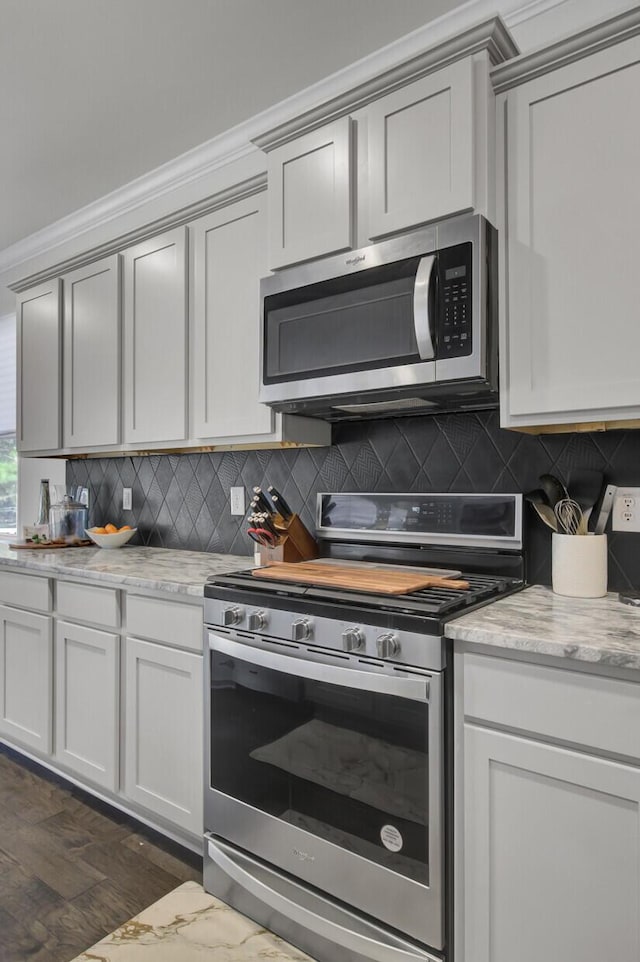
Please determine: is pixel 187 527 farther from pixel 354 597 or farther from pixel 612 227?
pixel 612 227

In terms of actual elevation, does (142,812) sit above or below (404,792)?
below

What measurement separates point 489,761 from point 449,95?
5.62 feet

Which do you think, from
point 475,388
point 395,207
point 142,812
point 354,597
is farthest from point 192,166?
point 142,812

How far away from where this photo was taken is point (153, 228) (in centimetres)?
257

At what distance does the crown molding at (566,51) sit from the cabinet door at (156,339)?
1.36m

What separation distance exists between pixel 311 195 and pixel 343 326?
0.45 meters

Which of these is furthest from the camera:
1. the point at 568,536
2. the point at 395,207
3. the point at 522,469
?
the point at 522,469

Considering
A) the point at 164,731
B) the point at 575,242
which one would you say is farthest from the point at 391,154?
the point at 164,731

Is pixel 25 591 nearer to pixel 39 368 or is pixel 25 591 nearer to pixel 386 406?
pixel 39 368

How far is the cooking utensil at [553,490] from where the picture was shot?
1.71m

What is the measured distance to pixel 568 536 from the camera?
162cm

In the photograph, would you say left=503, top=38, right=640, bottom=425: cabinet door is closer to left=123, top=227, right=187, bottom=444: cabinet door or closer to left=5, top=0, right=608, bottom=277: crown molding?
left=5, top=0, right=608, bottom=277: crown molding

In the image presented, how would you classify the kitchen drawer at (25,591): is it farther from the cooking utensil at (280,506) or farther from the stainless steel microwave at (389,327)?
the stainless steel microwave at (389,327)

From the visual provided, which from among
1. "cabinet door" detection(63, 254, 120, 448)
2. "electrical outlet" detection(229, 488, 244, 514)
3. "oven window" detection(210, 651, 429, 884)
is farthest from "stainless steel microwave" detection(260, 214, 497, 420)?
"cabinet door" detection(63, 254, 120, 448)
